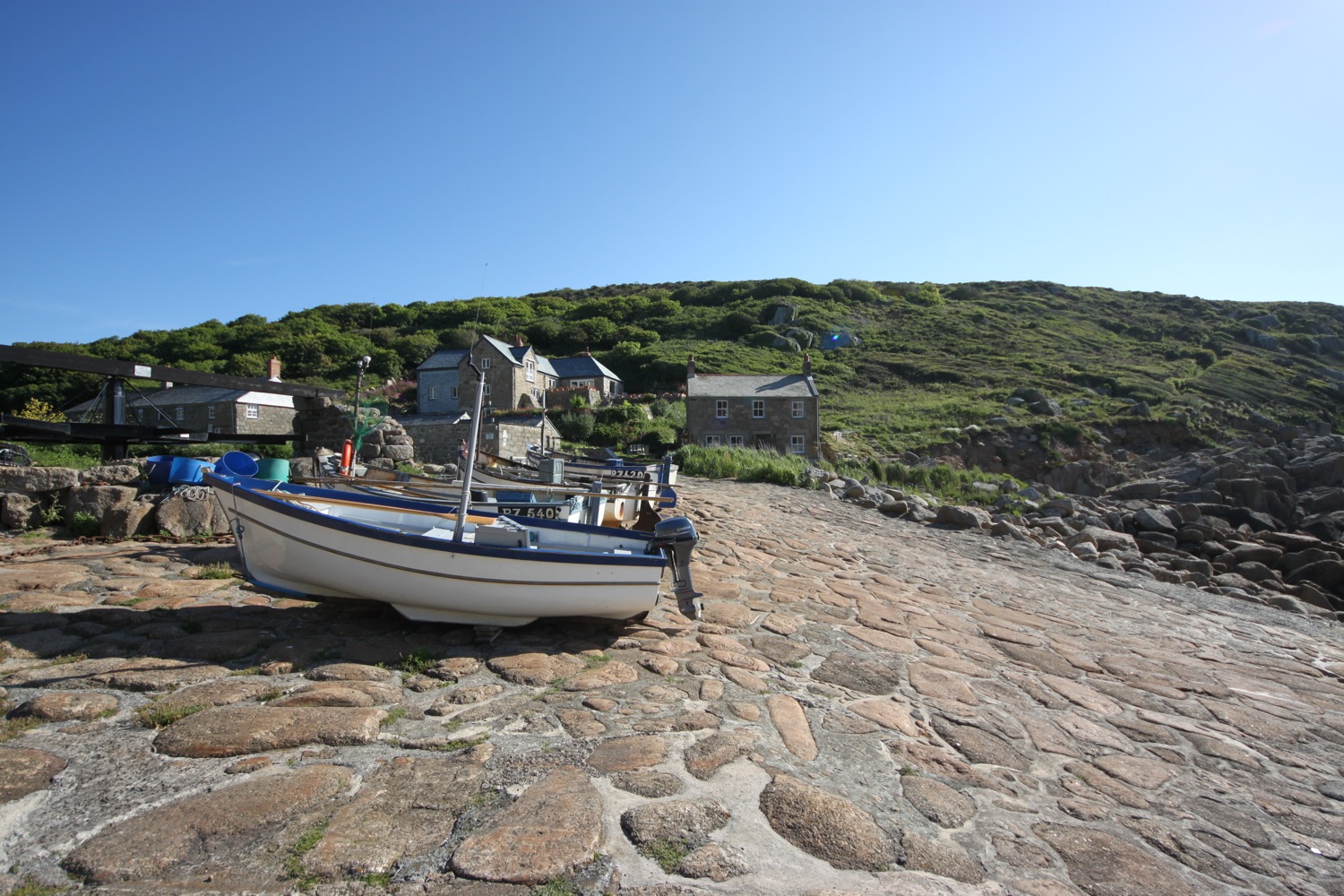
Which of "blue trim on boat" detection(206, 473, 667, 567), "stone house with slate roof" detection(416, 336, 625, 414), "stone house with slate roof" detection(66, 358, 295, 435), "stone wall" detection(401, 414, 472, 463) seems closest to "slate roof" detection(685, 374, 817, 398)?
"stone house with slate roof" detection(416, 336, 625, 414)

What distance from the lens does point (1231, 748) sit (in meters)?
5.39

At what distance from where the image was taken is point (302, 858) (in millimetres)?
2709

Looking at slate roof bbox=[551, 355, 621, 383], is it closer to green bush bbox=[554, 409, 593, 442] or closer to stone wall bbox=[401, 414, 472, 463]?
green bush bbox=[554, 409, 593, 442]

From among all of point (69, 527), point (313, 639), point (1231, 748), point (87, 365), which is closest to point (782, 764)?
point (313, 639)

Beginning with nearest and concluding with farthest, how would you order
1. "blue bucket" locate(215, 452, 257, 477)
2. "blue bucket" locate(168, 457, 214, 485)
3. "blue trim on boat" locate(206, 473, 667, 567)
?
"blue trim on boat" locate(206, 473, 667, 567)
"blue bucket" locate(215, 452, 257, 477)
"blue bucket" locate(168, 457, 214, 485)

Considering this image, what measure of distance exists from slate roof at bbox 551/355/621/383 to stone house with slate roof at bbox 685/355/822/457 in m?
15.0

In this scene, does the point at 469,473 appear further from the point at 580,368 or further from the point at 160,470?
the point at 580,368

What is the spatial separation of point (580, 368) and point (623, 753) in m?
45.2

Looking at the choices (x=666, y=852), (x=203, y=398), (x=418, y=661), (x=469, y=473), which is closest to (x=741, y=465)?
(x=469, y=473)

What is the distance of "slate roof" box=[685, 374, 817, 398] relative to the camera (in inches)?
1316

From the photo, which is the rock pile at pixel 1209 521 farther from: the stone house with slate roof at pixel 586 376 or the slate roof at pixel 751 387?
the stone house with slate roof at pixel 586 376

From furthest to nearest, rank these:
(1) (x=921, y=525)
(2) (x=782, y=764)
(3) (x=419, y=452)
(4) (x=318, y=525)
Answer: (3) (x=419, y=452) → (1) (x=921, y=525) → (4) (x=318, y=525) → (2) (x=782, y=764)

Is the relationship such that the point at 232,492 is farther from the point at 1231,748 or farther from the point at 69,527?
the point at 1231,748

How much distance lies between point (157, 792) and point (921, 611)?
23.3 feet
